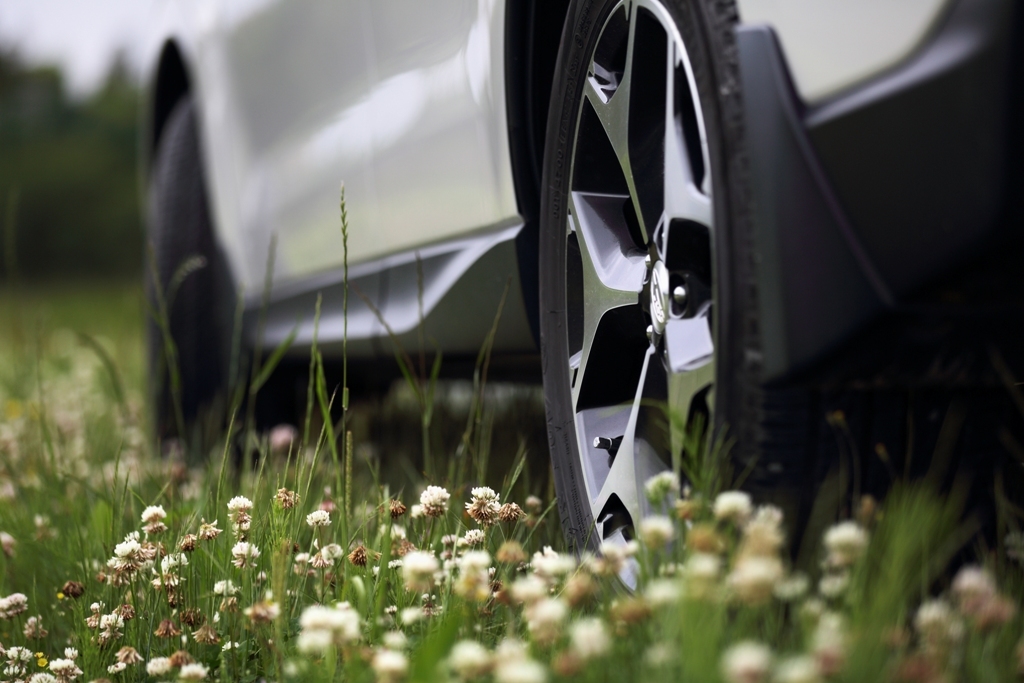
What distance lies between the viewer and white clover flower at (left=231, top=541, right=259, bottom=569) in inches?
58.0

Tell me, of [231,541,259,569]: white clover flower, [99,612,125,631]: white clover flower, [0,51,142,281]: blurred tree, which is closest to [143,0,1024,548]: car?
[231,541,259,569]: white clover flower

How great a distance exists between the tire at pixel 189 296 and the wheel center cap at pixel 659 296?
2.25m

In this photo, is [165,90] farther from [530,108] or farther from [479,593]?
[479,593]

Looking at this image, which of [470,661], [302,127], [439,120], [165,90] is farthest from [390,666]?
[165,90]

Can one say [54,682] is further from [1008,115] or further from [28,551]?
[1008,115]

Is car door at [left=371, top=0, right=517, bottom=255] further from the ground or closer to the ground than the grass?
further from the ground

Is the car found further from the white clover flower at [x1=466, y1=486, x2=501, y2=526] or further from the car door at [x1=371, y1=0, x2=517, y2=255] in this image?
the white clover flower at [x1=466, y1=486, x2=501, y2=526]

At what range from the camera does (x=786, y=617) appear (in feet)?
Answer: 4.05

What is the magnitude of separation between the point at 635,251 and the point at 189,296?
2.27 meters

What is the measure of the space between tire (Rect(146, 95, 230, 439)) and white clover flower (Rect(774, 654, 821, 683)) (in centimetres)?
288

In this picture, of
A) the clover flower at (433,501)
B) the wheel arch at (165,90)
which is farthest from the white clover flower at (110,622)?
the wheel arch at (165,90)

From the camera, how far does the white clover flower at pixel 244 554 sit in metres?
1.47

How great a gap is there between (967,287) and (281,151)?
2294 mm

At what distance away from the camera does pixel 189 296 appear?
11.5 ft
